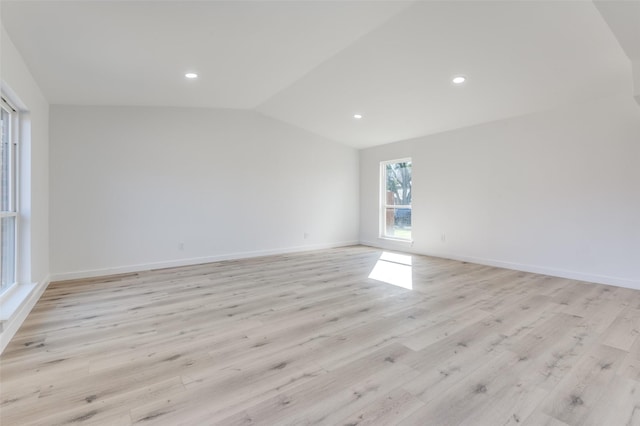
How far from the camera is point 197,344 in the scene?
2.23 m

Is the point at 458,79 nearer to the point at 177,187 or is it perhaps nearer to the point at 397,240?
the point at 397,240

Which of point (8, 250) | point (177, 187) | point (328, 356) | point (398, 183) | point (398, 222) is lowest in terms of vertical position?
point (328, 356)

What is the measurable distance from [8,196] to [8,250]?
20.4 inches

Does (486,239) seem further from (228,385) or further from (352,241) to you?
(228,385)

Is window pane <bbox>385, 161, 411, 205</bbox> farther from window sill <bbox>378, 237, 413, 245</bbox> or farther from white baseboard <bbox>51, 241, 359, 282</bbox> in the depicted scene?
white baseboard <bbox>51, 241, 359, 282</bbox>

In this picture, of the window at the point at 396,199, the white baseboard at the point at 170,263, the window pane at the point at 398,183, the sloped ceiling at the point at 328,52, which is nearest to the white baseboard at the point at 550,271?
the window at the point at 396,199

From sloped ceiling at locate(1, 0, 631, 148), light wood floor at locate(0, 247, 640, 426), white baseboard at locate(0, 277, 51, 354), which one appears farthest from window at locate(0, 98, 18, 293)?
sloped ceiling at locate(1, 0, 631, 148)

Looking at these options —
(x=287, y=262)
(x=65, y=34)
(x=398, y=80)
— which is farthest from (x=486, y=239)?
(x=65, y=34)

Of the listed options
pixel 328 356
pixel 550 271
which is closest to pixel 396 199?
pixel 550 271

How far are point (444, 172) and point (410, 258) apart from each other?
1704 millimetres

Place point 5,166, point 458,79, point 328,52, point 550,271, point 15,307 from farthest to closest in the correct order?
point 550,271, point 458,79, point 328,52, point 5,166, point 15,307

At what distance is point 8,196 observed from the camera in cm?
286

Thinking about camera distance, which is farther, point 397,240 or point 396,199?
point 396,199

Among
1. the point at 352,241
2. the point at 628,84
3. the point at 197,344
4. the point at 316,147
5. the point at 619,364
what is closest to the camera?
the point at 619,364
